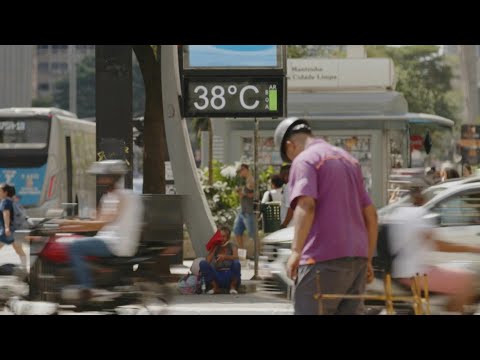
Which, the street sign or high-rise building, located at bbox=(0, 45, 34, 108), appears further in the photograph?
high-rise building, located at bbox=(0, 45, 34, 108)

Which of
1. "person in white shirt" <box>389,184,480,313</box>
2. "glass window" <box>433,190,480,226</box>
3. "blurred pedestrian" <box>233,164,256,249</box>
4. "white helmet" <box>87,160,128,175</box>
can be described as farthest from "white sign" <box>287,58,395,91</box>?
"white helmet" <box>87,160,128,175</box>

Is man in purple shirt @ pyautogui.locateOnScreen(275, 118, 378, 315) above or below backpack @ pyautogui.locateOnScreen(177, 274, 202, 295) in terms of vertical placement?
above

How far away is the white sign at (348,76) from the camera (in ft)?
96.6

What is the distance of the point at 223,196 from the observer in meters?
18.7

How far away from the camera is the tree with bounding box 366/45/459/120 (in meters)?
65.8

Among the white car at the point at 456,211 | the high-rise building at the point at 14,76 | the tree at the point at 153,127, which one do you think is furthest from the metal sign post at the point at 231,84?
the high-rise building at the point at 14,76

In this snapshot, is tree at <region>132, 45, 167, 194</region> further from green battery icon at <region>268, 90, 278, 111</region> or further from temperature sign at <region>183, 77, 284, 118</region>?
green battery icon at <region>268, 90, 278, 111</region>

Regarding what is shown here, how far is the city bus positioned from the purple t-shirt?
1897cm

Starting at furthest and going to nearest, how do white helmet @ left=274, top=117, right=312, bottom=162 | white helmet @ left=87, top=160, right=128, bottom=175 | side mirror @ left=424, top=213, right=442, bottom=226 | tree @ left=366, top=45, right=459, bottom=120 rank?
tree @ left=366, top=45, right=459, bottom=120 < side mirror @ left=424, top=213, right=442, bottom=226 < white helmet @ left=87, top=160, right=128, bottom=175 < white helmet @ left=274, top=117, right=312, bottom=162

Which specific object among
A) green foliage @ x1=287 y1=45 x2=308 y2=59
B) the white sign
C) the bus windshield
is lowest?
the bus windshield

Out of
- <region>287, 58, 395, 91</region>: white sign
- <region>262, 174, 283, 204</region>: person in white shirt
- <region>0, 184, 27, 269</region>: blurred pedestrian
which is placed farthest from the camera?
<region>287, 58, 395, 91</region>: white sign

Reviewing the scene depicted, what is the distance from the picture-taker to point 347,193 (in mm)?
6566
